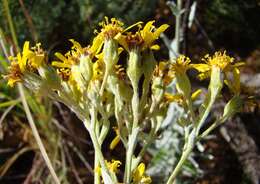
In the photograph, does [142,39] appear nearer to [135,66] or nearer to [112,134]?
[135,66]

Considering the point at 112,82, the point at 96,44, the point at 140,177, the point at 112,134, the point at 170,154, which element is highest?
the point at 96,44

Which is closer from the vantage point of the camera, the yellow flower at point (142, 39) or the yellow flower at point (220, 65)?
the yellow flower at point (142, 39)

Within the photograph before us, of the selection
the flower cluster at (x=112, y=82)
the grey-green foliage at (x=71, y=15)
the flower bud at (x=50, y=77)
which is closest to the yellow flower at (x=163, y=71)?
the flower cluster at (x=112, y=82)

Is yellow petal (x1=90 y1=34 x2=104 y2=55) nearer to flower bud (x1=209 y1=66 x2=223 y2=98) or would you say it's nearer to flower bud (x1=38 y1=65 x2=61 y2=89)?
flower bud (x1=38 y1=65 x2=61 y2=89)

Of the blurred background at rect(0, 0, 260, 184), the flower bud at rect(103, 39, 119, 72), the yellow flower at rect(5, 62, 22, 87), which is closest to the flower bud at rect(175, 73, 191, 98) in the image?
the flower bud at rect(103, 39, 119, 72)

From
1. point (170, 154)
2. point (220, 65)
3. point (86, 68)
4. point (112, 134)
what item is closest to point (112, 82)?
point (86, 68)

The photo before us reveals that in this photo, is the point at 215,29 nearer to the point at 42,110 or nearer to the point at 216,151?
the point at 216,151

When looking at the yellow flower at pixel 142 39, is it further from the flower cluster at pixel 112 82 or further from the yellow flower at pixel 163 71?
the yellow flower at pixel 163 71
